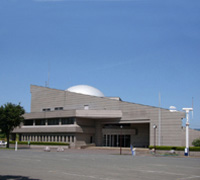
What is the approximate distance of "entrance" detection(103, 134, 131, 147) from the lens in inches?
2574

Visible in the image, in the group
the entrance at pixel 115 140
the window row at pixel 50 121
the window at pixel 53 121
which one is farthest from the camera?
the window at pixel 53 121

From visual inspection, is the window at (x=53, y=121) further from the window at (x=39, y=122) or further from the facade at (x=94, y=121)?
the window at (x=39, y=122)

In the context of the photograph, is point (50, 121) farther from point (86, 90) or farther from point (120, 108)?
point (120, 108)

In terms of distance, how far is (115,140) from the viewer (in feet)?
216

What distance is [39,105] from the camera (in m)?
75.1

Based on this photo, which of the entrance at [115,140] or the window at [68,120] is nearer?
the window at [68,120]

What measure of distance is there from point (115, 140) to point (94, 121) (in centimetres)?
631

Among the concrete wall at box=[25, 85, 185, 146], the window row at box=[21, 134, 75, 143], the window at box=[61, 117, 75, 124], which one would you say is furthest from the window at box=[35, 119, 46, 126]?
the window at box=[61, 117, 75, 124]

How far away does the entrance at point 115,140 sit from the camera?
65.4 metres

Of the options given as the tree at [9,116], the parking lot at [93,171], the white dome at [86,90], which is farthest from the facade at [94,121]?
the parking lot at [93,171]

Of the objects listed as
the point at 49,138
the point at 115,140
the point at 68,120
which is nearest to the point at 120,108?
the point at 115,140

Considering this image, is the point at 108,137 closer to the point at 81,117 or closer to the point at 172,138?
the point at 81,117

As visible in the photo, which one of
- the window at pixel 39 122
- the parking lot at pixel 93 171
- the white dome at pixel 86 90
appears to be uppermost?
the white dome at pixel 86 90

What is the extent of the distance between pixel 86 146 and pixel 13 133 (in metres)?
24.3
